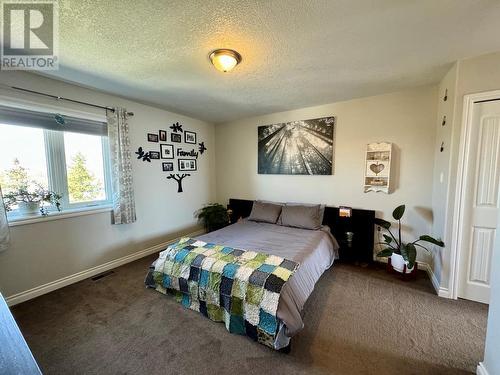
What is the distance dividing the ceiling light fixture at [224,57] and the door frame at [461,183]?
2157 mm

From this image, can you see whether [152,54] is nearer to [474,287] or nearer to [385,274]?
[385,274]

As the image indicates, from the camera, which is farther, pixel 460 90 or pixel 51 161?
pixel 51 161

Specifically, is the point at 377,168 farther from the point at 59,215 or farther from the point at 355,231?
the point at 59,215

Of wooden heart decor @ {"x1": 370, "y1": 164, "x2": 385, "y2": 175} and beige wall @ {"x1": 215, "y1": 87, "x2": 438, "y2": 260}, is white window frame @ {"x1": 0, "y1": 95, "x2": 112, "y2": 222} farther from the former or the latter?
wooden heart decor @ {"x1": 370, "y1": 164, "x2": 385, "y2": 175}

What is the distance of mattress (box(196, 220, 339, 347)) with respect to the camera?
157 cm

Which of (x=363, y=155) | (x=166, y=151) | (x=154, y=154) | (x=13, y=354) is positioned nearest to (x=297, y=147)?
(x=363, y=155)

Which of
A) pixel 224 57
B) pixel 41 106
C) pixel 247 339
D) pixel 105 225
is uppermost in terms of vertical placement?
pixel 224 57

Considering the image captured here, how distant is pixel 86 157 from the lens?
2.67 meters

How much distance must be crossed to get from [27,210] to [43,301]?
950 millimetres

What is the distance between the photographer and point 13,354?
2.38ft

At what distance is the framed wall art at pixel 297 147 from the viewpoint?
3.25 m

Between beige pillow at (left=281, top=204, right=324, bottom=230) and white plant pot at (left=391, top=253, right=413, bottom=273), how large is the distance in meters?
0.94

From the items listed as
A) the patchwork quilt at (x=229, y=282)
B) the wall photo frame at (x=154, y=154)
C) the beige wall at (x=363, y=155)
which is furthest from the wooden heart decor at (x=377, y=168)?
the wall photo frame at (x=154, y=154)

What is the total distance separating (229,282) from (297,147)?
7.98 feet
